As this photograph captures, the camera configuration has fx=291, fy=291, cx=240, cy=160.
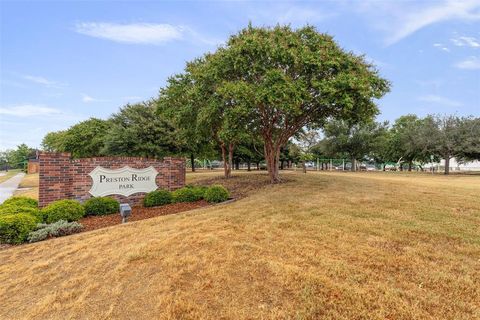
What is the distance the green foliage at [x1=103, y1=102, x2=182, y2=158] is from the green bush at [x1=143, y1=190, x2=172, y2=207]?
41.1 ft

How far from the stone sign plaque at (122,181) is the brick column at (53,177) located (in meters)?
0.68

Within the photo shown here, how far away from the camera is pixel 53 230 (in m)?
6.50

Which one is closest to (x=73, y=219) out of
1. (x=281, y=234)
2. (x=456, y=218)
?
(x=281, y=234)

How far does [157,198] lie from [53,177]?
3105mm

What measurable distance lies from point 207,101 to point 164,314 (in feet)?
29.5

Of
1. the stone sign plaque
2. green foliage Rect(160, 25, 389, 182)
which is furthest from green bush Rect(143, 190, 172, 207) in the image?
green foliage Rect(160, 25, 389, 182)

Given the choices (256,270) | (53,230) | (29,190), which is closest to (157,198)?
(53,230)

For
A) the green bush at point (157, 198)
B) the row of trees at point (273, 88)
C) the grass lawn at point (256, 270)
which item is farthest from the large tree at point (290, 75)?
the grass lawn at point (256, 270)

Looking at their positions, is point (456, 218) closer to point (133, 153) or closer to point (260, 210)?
point (260, 210)

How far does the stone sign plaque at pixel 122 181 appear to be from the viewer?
942cm

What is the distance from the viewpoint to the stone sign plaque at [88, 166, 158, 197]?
30.9 feet

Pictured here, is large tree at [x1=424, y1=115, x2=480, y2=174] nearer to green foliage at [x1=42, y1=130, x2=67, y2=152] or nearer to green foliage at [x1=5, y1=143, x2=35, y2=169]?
green foliage at [x1=42, y1=130, x2=67, y2=152]

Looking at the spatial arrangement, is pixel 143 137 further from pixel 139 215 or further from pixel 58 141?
pixel 58 141

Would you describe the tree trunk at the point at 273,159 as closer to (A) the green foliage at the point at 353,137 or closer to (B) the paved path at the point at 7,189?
(B) the paved path at the point at 7,189
